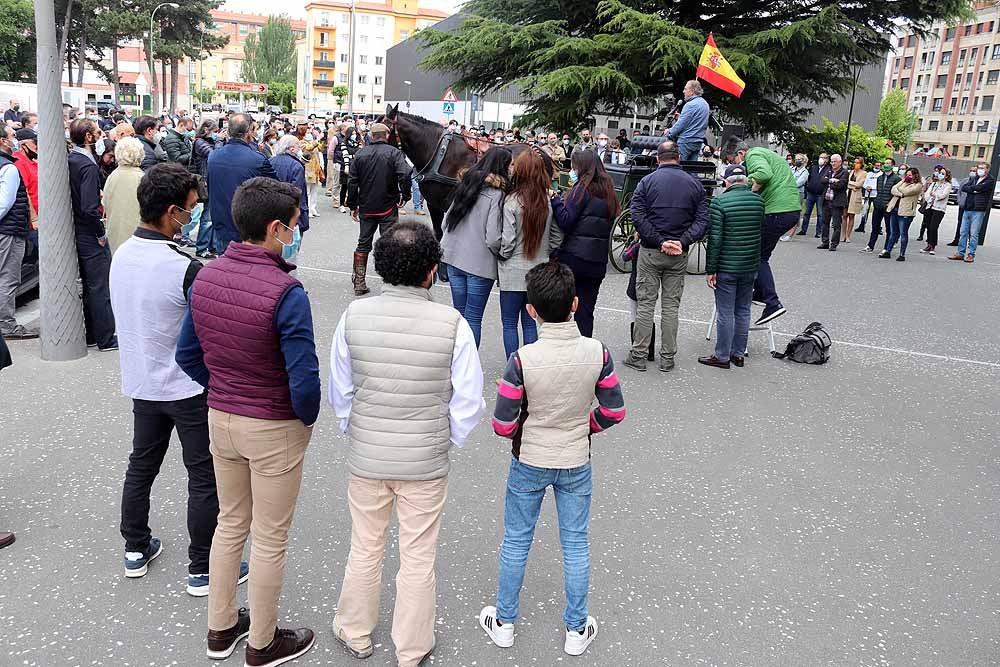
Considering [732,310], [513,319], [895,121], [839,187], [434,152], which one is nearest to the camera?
[513,319]

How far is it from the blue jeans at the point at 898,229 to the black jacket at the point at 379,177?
31.9 ft

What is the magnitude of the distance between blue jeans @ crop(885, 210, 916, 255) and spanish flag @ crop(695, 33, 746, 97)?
4.48 meters

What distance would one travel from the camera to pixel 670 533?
4129mm

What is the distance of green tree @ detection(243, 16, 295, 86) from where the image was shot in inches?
4166

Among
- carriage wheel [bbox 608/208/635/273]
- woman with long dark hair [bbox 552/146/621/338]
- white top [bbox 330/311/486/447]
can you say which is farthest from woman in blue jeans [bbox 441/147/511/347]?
carriage wheel [bbox 608/208/635/273]

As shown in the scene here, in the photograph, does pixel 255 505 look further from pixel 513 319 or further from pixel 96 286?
pixel 96 286

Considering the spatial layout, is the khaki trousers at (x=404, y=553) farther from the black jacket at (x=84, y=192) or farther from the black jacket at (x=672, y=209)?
the black jacket at (x=84, y=192)

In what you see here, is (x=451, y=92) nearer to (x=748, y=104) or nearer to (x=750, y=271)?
(x=748, y=104)

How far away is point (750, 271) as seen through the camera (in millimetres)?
6914

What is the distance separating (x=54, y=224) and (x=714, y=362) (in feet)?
18.4

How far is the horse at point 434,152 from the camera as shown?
27.6 feet

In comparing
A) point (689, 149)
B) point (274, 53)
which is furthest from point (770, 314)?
point (274, 53)

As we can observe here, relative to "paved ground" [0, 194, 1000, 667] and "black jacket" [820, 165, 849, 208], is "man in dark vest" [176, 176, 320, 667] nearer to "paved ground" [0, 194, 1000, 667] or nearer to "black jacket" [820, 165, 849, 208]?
"paved ground" [0, 194, 1000, 667]

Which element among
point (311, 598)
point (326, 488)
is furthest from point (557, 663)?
point (326, 488)
